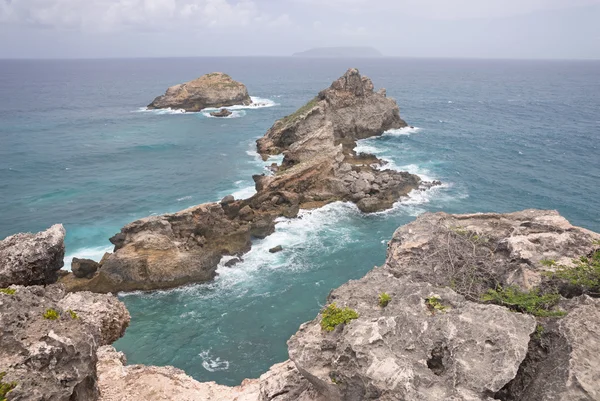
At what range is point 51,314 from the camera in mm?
14453

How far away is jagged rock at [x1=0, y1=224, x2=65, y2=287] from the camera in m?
18.6

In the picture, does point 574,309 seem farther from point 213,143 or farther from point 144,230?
point 213,143

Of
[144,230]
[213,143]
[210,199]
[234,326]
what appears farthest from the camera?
[213,143]

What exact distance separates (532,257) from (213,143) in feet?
238

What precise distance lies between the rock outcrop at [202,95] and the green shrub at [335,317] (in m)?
110

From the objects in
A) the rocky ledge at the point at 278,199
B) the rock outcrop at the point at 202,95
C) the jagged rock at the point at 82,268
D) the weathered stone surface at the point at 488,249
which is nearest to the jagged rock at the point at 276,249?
the rocky ledge at the point at 278,199

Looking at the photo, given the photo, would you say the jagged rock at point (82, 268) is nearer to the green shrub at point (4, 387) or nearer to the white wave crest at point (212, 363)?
the white wave crest at point (212, 363)

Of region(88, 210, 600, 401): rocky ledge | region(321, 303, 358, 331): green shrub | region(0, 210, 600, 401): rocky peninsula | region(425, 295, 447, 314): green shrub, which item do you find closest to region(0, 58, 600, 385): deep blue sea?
region(88, 210, 600, 401): rocky ledge

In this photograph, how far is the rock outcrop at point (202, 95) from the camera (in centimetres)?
11844

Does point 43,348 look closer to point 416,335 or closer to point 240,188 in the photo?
point 416,335

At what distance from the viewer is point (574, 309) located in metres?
12.8

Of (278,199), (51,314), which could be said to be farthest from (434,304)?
(278,199)

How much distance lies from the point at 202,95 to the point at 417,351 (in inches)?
4623

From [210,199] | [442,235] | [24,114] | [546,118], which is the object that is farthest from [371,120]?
[24,114]
